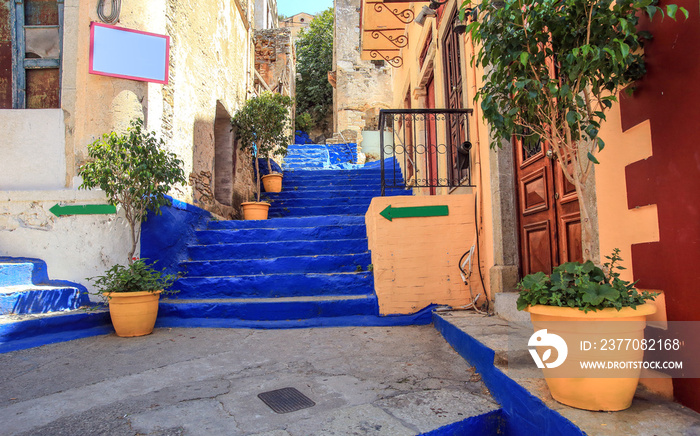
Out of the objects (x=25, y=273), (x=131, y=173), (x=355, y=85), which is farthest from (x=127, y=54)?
(x=355, y=85)

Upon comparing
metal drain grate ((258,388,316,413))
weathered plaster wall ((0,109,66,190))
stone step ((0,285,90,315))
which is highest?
weathered plaster wall ((0,109,66,190))

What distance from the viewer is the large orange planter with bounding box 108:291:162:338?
3818 millimetres

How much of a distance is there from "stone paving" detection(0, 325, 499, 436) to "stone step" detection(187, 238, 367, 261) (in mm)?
1512

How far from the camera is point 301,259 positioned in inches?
195

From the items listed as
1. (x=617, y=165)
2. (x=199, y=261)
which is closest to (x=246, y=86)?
(x=199, y=261)

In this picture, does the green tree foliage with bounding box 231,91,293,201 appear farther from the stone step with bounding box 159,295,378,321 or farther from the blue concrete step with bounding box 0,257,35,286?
the blue concrete step with bounding box 0,257,35,286

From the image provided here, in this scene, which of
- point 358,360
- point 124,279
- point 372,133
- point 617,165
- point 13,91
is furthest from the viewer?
point 372,133

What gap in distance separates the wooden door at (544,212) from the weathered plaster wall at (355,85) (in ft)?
50.2

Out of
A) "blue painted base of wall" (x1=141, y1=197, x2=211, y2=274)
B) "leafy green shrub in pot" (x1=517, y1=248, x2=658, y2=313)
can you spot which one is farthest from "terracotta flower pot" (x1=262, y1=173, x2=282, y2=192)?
"leafy green shrub in pot" (x1=517, y1=248, x2=658, y2=313)

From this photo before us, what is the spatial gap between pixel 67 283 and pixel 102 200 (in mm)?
944

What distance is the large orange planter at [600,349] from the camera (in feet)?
5.27

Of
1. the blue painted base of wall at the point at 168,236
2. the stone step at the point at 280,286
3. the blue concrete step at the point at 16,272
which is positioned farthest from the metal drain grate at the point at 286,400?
the blue concrete step at the point at 16,272

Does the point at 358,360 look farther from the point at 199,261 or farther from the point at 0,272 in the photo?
the point at 0,272

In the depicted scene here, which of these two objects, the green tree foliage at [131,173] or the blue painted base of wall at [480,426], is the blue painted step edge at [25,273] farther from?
the blue painted base of wall at [480,426]
